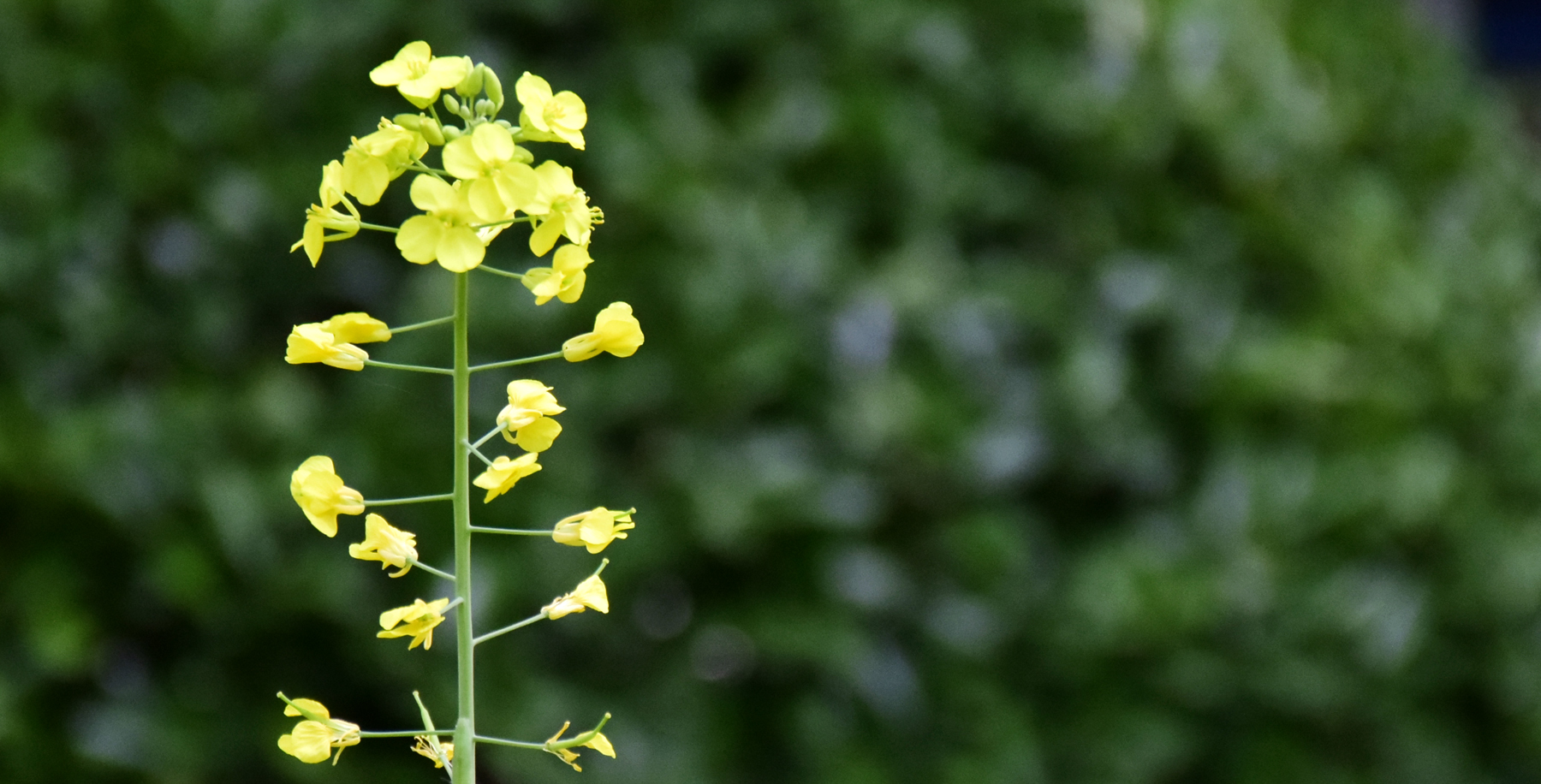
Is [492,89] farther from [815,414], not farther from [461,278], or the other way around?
[815,414]

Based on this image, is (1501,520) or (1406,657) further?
(1501,520)

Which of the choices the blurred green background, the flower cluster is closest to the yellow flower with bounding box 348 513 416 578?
the flower cluster

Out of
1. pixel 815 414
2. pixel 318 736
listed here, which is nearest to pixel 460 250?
pixel 318 736

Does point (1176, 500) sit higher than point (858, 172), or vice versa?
point (858, 172)

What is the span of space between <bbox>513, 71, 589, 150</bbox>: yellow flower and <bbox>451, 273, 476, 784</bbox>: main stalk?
0.06 m

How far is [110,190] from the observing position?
138 cm

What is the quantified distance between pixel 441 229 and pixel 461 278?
14 mm

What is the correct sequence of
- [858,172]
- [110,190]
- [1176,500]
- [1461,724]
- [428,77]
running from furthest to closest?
[1461,724]
[1176,500]
[858,172]
[110,190]
[428,77]

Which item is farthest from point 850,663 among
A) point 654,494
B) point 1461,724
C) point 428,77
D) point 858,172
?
point 428,77

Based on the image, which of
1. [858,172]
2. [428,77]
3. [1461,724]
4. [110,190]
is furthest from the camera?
[1461,724]

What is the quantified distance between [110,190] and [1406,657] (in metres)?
1.83

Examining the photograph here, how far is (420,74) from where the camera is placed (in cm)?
41

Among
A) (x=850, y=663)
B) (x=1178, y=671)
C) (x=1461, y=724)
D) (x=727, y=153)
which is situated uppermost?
(x=727, y=153)

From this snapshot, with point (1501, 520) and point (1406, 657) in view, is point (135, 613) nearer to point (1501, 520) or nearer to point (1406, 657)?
point (1406, 657)
